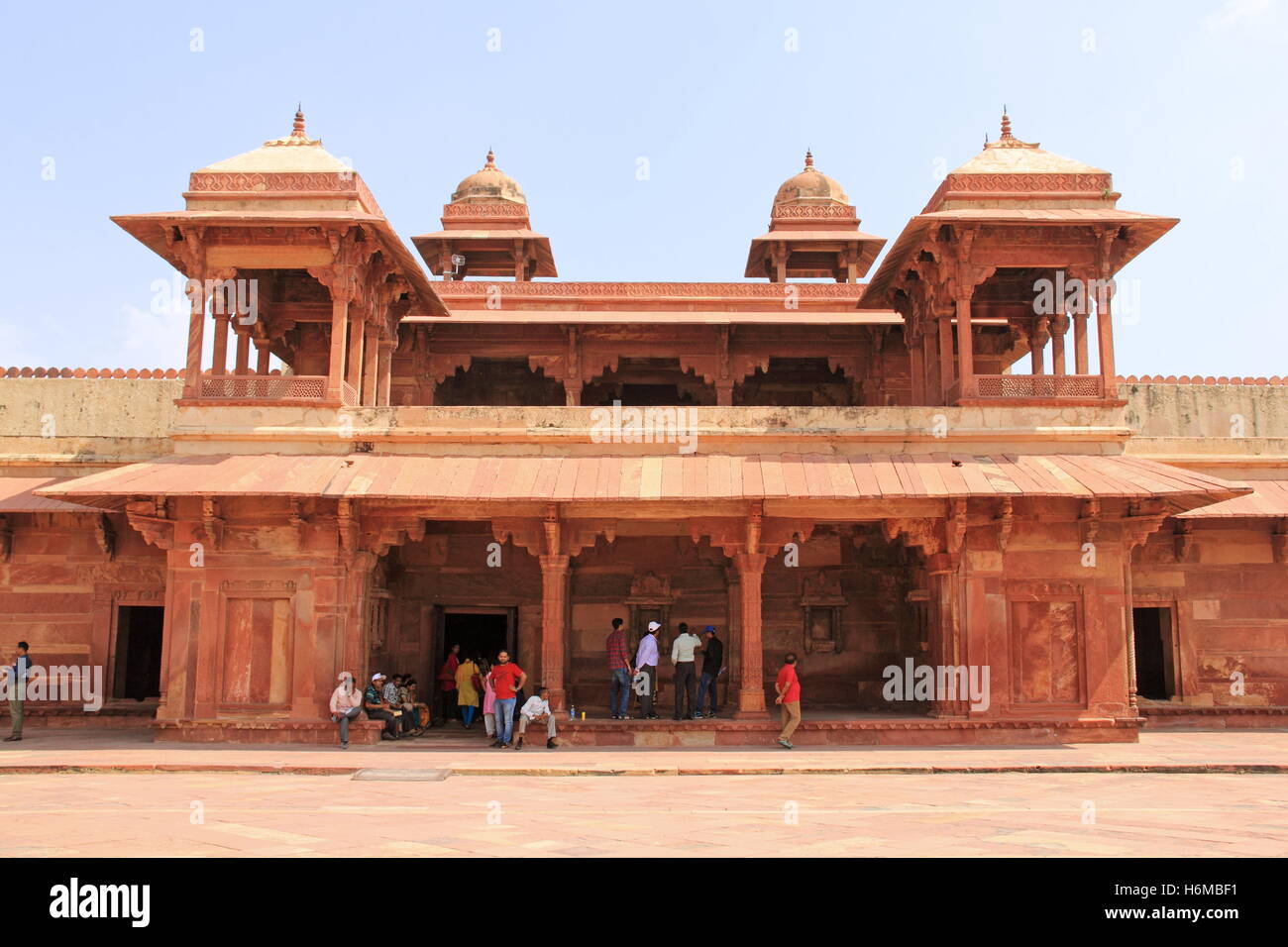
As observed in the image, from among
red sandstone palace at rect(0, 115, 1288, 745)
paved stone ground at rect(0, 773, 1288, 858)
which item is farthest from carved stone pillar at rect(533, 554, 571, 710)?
paved stone ground at rect(0, 773, 1288, 858)

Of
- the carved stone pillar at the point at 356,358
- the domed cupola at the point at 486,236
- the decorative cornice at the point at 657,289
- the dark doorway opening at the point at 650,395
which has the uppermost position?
the domed cupola at the point at 486,236

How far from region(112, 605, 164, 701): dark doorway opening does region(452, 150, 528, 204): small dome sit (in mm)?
12321

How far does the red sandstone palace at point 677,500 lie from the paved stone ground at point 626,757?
63 cm

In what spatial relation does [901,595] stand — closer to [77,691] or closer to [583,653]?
[583,653]

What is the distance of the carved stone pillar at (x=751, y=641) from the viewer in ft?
47.1

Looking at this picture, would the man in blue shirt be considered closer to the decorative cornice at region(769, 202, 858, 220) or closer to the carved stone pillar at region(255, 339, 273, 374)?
the carved stone pillar at region(255, 339, 273, 374)

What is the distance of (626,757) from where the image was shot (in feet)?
41.7

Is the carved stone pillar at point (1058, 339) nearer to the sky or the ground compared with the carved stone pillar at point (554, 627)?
nearer to the sky

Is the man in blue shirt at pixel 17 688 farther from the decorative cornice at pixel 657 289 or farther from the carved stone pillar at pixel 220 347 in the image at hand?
the decorative cornice at pixel 657 289

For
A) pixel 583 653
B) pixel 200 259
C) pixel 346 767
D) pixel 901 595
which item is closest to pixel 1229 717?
pixel 901 595

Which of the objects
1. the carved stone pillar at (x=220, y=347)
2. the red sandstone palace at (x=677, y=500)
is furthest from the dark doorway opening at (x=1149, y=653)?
the carved stone pillar at (x=220, y=347)

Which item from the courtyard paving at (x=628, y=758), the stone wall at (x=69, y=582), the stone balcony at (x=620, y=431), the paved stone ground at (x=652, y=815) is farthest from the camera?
the stone wall at (x=69, y=582)

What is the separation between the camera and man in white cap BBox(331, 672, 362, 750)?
13836mm

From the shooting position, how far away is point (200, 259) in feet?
51.3
